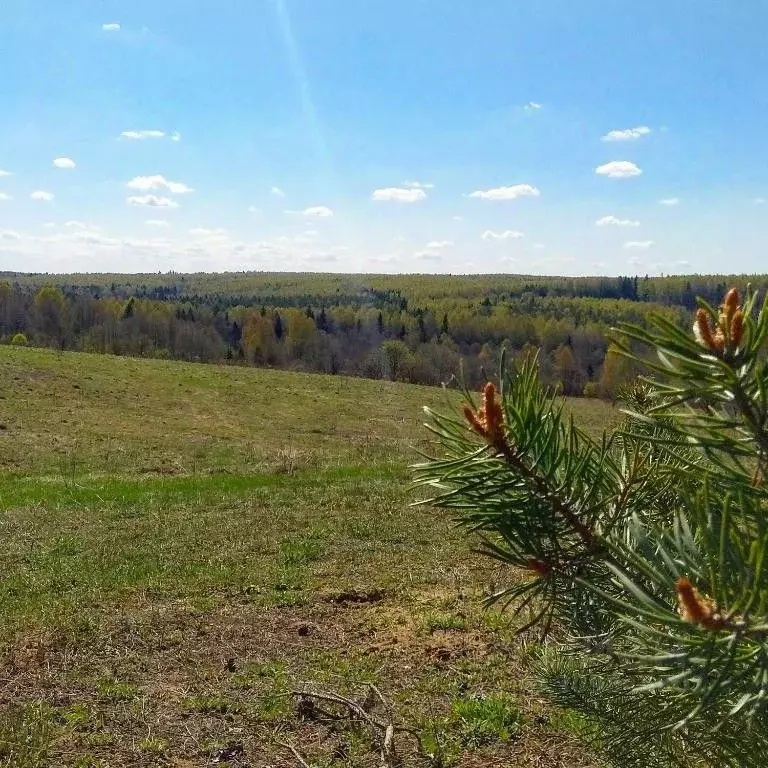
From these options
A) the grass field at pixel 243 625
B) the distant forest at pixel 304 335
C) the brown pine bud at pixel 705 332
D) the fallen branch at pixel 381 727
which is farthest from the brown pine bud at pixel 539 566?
the distant forest at pixel 304 335

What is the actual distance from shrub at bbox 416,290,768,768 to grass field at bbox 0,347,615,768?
219 millimetres

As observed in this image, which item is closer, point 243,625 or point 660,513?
point 660,513

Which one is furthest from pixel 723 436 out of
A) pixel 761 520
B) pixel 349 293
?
pixel 349 293

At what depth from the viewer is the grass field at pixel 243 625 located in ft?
13.2

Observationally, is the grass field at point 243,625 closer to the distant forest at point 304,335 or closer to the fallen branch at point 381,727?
the fallen branch at point 381,727

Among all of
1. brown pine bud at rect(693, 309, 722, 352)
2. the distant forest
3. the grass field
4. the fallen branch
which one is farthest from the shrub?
the distant forest

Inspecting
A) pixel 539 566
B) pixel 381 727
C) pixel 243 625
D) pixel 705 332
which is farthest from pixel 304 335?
pixel 705 332

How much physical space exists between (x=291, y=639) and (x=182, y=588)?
1789 mm

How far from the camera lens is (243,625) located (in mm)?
5805

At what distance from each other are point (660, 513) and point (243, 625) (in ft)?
17.2

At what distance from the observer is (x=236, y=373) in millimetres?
32438

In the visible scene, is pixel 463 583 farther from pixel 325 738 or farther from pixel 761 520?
pixel 761 520

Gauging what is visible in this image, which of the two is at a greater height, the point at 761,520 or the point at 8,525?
the point at 761,520

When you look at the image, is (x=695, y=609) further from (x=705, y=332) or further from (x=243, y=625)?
(x=243, y=625)
